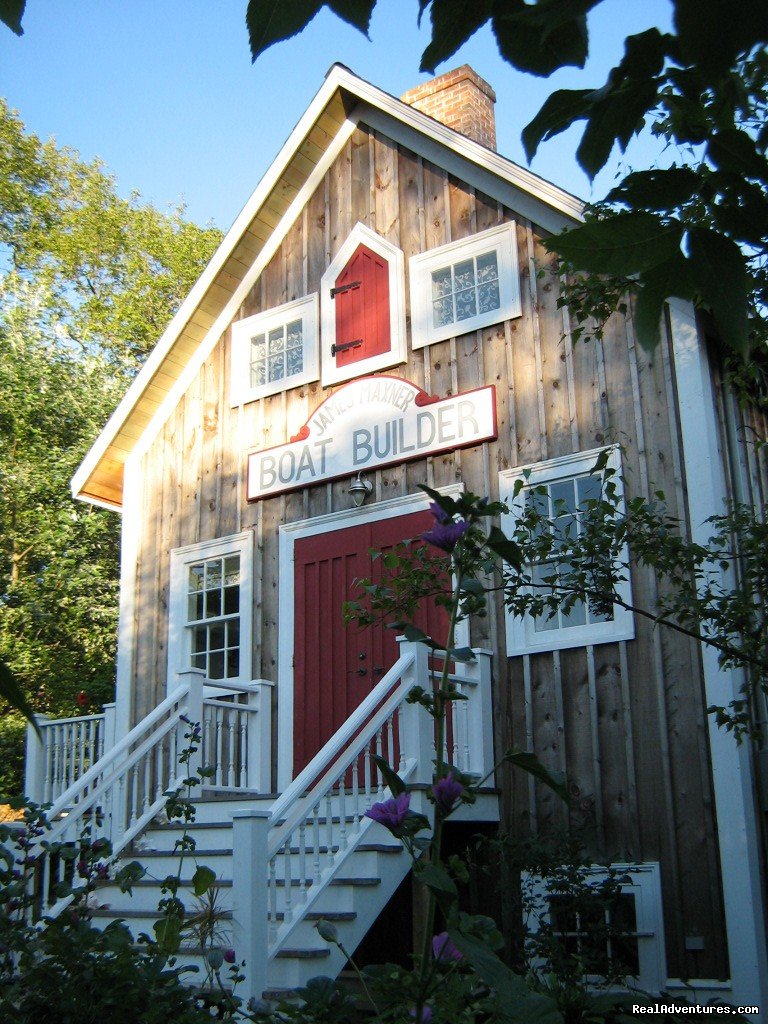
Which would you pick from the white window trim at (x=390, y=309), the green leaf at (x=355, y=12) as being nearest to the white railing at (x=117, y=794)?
the white window trim at (x=390, y=309)

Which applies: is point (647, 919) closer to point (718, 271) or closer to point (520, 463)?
point (520, 463)

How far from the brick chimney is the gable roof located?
141 cm

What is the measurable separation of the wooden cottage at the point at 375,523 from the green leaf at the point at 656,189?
557cm

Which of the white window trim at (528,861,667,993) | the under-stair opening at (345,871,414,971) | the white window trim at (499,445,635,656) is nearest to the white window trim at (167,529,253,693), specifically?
the under-stair opening at (345,871,414,971)

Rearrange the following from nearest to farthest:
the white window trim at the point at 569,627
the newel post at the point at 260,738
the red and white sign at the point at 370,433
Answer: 1. the white window trim at the point at 569,627
2. the red and white sign at the point at 370,433
3. the newel post at the point at 260,738

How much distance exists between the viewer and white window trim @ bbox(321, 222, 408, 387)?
977 cm

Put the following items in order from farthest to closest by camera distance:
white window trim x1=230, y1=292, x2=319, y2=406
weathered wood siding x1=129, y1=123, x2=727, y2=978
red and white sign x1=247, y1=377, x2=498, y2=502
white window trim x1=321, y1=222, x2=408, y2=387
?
white window trim x1=230, y1=292, x2=319, y2=406 < white window trim x1=321, y1=222, x2=408, y2=387 < red and white sign x1=247, y1=377, x2=498, y2=502 < weathered wood siding x1=129, y1=123, x2=727, y2=978

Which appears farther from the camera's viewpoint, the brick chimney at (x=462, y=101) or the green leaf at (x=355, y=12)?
the brick chimney at (x=462, y=101)

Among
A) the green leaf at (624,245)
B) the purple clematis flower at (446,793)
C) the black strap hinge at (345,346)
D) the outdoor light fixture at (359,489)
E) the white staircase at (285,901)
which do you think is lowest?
the white staircase at (285,901)

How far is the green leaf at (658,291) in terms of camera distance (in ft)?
4.22

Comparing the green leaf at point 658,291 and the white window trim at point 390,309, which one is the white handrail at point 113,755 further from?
the green leaf at point 658,291

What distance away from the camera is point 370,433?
380 inches

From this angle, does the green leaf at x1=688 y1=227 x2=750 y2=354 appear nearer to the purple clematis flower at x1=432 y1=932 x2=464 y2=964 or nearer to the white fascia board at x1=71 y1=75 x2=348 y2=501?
the purple clematis flower at x1=432 y1=932 x2=464 y2=964

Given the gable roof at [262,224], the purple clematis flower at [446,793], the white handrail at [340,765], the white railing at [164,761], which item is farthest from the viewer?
the gable roof at [262,224]
